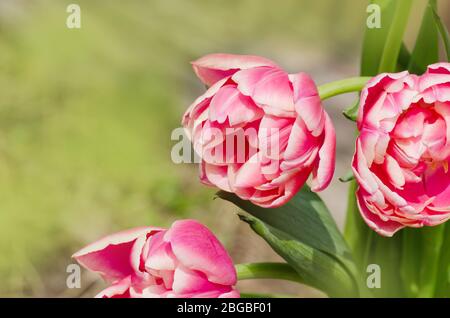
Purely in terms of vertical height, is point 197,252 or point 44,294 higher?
point 197,252

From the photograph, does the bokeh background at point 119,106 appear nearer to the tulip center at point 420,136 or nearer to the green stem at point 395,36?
the green stem at point 395,36

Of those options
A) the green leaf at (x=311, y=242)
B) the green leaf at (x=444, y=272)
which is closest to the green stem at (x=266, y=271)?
the green leaf at (x=311, y=242)

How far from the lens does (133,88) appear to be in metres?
1.18

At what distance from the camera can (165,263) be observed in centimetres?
45

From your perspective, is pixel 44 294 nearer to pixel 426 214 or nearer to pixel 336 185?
pixel 336 185

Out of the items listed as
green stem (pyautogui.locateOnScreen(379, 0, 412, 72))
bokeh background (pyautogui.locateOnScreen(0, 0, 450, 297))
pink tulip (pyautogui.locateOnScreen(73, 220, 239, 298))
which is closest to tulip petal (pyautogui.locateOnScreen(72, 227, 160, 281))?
pink tulip (pyautogui.locateOnScreen(73, 220, 239, 298))

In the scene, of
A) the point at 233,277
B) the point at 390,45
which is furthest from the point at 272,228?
the point at 390,45

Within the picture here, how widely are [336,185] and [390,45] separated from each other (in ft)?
2.05

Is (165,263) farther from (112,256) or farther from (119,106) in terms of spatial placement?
(119,106)

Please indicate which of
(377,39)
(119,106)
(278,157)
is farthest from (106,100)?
(278,157)

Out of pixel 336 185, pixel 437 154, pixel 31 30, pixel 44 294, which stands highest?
pixel 31 30

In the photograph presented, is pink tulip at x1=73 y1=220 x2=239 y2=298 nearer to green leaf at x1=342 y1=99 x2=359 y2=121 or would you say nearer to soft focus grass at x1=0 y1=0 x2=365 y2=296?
green leaf at x1=342 y1=99 x2=359 y2=121

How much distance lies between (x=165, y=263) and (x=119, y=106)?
80 centimetres

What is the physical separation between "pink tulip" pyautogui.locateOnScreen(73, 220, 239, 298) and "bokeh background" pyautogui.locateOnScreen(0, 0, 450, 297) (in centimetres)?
60
